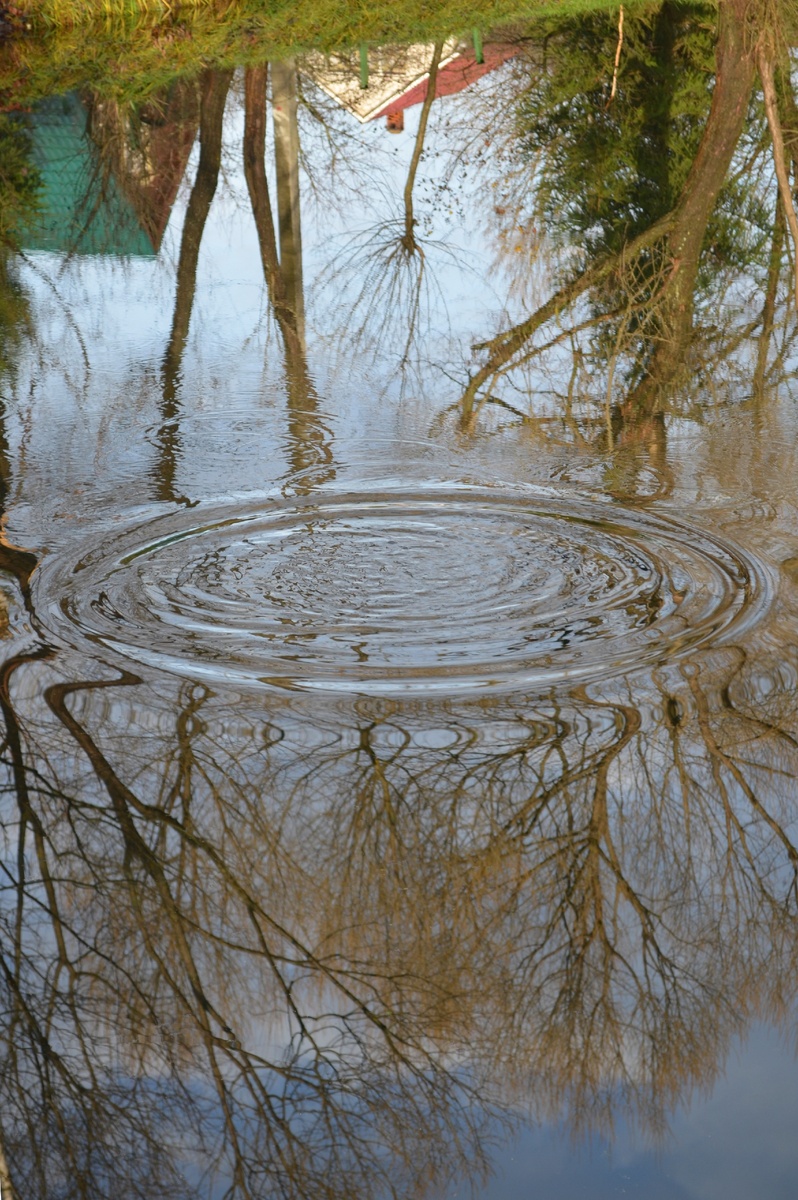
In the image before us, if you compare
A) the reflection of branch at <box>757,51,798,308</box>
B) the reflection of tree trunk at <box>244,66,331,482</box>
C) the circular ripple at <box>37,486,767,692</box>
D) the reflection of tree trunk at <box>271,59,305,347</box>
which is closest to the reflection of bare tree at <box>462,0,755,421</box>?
the reflection of branch at <box>757,51,798,308</box>

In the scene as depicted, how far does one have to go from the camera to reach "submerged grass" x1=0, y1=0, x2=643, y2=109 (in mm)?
12973

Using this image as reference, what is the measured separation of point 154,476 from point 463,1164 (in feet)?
13.3

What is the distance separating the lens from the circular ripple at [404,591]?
4410 millimetres

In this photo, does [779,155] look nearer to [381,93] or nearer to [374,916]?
[381,93]

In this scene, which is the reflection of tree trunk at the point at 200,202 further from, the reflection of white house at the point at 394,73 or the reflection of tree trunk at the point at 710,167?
the reflection of tree trunk at the point at 710,167

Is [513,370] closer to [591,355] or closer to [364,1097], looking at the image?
[591,355]

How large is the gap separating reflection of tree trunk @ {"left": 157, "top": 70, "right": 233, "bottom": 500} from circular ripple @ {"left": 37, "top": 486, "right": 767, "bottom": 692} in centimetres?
78

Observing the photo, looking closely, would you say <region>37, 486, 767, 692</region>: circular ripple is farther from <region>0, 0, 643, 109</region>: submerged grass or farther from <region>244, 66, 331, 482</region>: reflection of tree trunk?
<region>0, 0, 643, 109</region>: submerged grass

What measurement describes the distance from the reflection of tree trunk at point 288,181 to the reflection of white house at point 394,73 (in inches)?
16.9

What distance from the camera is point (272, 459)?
20.6 feet

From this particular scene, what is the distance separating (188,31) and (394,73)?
2205mm

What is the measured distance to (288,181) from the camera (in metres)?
11.1

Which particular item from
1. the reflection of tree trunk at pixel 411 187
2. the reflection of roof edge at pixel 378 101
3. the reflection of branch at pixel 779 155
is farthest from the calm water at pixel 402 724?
the reflection of roof edge at pixel 378 101

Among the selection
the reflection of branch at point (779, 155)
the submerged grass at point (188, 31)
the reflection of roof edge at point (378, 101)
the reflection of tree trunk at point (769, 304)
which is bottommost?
the reflection of tree trunk at point (769, 304)
